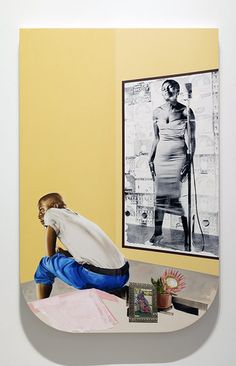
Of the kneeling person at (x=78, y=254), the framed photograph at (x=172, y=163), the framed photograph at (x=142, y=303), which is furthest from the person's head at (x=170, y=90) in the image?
the framed photograph at (x=142, y=303)

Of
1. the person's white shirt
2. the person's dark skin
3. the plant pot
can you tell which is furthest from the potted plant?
the person's dark skin

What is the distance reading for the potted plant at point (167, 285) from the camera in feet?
3.74

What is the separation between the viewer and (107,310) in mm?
1146

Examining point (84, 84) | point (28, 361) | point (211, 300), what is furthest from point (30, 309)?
point (84, 84)

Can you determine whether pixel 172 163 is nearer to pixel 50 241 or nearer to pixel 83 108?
pixel 83 108

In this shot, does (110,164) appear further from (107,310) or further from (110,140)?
(107,310)

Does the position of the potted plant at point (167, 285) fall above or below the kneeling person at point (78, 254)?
below

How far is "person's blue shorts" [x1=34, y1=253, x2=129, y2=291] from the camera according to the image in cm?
114

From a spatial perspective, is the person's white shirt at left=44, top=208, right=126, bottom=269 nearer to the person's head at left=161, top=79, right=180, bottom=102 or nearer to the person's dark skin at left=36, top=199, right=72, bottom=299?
the person's dark skin at left=36, top=199, right=72, bottom=299

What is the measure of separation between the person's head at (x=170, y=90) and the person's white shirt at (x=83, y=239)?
1.29 ft

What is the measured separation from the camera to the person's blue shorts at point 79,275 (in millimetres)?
1143

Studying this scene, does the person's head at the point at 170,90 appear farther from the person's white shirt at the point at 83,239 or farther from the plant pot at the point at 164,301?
the plant pot at the point at 164,301

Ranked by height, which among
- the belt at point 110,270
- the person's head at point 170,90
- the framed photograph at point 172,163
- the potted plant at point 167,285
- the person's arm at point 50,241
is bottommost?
the potted plant at point 167,285

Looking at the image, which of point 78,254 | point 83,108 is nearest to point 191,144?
point 83,108
